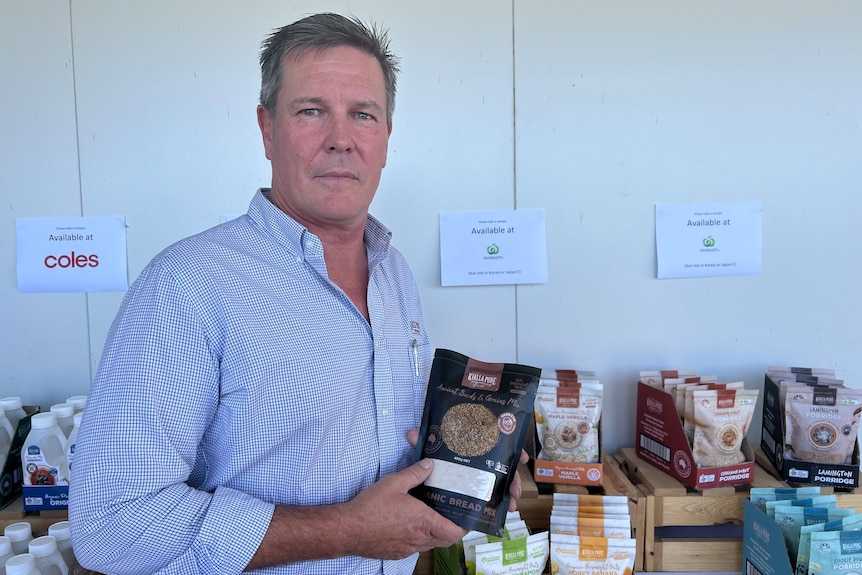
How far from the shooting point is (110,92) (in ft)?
5.83

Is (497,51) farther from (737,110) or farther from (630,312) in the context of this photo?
(630,312)

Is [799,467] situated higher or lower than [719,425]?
lower

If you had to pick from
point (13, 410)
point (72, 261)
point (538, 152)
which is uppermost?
point (538, 152)

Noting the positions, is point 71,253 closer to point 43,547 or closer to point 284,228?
point 43,547

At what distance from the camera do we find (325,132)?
1022 millimetres

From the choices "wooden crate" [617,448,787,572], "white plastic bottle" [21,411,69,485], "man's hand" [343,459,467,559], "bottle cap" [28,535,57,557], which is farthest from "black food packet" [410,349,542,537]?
"white plastic bottle" [21,411,69,485]

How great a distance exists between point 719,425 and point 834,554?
39 centimetres

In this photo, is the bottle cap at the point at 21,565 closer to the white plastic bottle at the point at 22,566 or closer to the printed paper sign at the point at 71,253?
the white plastic bottle at the point at 22,566

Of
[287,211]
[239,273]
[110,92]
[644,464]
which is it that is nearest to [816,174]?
[644,464]

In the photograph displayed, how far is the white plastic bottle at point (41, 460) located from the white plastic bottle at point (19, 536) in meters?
0.15

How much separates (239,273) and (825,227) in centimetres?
197

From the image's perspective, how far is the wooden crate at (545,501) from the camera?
1559 millimetres

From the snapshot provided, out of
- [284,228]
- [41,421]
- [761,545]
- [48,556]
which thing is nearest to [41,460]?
[41,421]

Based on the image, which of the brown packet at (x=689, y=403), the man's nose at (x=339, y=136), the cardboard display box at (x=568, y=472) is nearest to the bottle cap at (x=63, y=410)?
the man's nose at (x=339, y=136)
